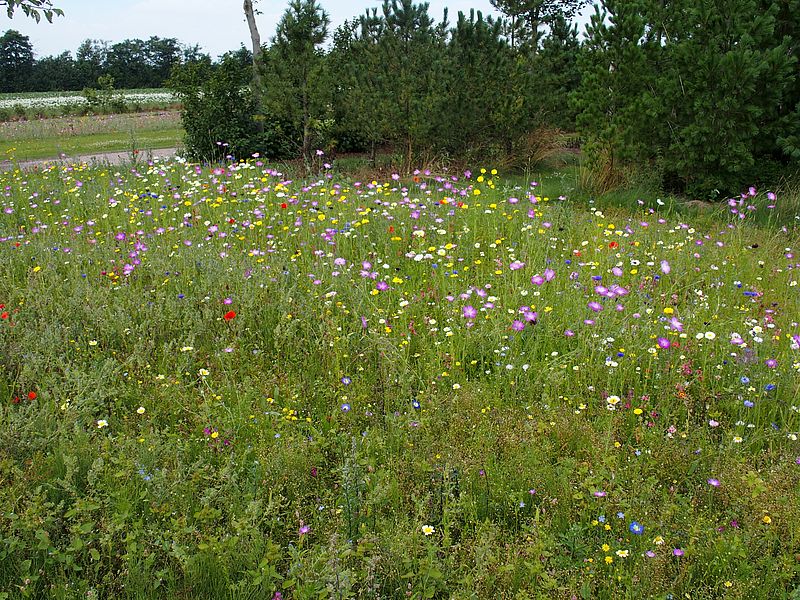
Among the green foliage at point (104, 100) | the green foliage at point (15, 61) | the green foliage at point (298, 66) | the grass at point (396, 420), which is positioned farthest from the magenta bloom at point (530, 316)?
the green foliage at point (15, 61)

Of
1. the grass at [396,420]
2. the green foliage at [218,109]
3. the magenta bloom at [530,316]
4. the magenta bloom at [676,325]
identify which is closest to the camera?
the grass at [396,420]

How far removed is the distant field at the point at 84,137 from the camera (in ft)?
52.2

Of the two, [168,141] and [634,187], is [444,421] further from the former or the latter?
[168,141]

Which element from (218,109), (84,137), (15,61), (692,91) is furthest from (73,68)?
(692,91)

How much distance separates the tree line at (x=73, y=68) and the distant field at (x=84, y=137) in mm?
42723

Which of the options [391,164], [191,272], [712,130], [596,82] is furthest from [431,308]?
[391,164]

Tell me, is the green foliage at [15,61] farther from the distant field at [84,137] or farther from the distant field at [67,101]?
the distant field at [84,137]

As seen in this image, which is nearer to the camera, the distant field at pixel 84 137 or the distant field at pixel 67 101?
A: the distant field at pixel 84 137

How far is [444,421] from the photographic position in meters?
3.00

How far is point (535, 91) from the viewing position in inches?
469

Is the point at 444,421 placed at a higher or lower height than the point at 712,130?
lower

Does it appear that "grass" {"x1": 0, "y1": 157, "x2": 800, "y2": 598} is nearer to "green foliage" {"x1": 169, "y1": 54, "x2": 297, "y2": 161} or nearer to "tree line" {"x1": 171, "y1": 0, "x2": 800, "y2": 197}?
"tree line" {"x1": 171, "y1": 0, "x2": 800, "y2": 197}

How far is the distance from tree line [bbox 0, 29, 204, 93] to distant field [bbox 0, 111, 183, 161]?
140 ft

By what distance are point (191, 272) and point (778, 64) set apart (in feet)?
22.1
